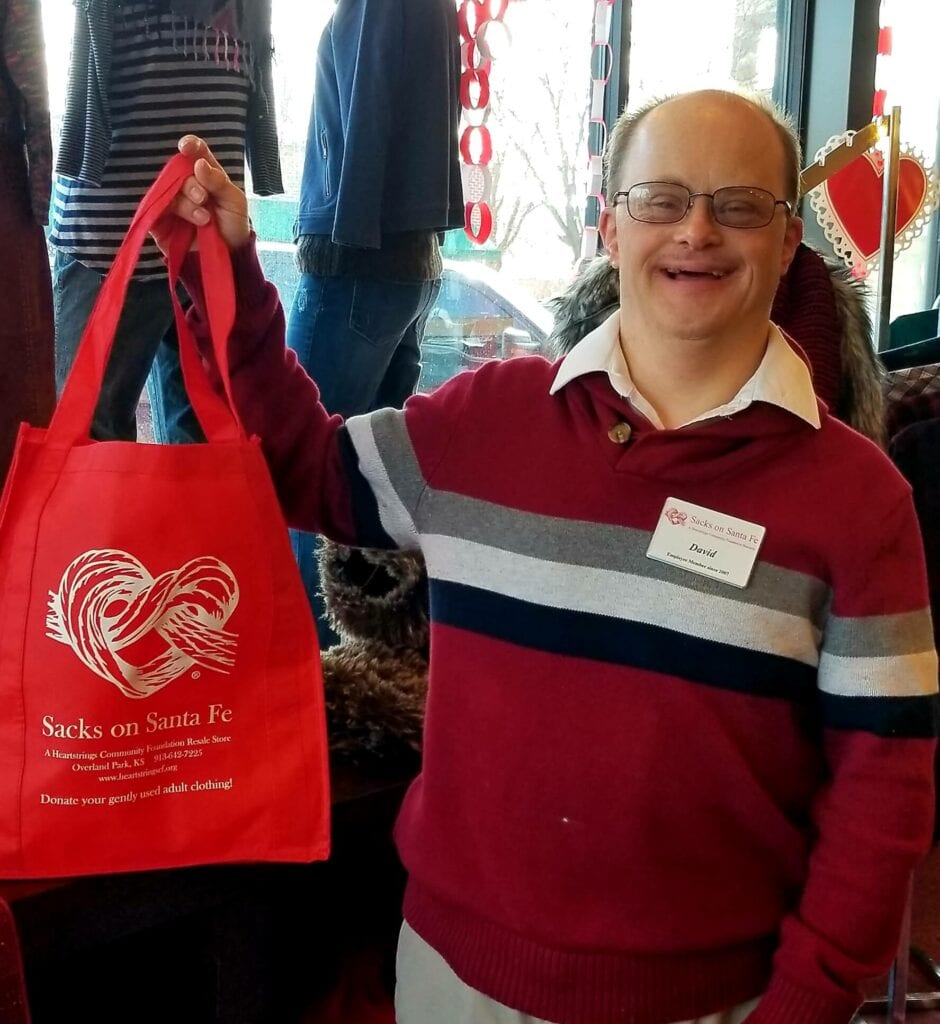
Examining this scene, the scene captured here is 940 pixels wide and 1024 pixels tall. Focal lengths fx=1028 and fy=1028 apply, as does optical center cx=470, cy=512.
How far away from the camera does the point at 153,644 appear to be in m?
0.86

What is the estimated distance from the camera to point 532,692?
850mm

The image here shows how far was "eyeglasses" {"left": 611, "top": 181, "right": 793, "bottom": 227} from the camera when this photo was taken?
82 centimetres

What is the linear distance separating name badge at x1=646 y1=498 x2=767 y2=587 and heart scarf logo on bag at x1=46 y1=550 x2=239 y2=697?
37 cm

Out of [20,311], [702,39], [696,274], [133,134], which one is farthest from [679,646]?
[702,39]

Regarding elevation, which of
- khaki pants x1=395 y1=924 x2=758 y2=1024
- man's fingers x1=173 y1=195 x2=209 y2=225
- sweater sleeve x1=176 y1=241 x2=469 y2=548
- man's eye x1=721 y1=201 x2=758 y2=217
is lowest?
khaki pants x1=395 y1=924 x2=758 y2=1024

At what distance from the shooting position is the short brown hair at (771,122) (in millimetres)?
845

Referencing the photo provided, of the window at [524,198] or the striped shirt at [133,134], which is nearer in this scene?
the striped shirt at [133,134]

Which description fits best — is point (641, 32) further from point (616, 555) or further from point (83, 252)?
point (616, 555)

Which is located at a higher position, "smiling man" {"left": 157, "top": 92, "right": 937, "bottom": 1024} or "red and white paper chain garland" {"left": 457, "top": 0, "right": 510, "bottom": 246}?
"red and white paper chain garland" {"left": 457, "top": 0, "right": 510, "bottom": 246}

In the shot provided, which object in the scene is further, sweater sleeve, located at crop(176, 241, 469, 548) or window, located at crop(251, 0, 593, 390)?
window, located at crop(251, 0, 593, 390)

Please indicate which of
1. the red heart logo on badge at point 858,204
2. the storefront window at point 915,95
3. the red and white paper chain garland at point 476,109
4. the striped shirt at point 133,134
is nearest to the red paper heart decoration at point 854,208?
the red heart logo on badge at point 858,204

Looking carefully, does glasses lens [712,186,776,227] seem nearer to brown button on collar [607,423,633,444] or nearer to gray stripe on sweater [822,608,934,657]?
brown button on collar [607,423,633,444]

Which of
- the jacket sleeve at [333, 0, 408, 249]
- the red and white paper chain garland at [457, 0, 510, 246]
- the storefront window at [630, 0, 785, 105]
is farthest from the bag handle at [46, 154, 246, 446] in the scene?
the storefront window at [630, 0, 785, 105]

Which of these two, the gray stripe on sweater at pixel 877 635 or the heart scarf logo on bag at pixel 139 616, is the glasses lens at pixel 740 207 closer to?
the gray stripe on sweater at pixel 877 635
